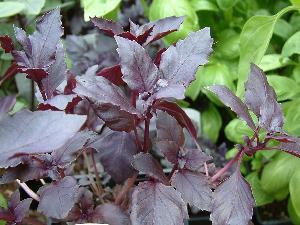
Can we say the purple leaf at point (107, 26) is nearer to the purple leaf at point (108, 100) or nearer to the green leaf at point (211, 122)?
the purple leaf at point (108, 100)

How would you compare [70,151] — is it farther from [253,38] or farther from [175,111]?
[253,38]

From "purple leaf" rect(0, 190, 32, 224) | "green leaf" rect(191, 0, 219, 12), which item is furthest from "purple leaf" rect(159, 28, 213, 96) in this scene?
"green leaf" rect(191, 0, 219, 12)

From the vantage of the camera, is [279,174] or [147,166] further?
[279,174]

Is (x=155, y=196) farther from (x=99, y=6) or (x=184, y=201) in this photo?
(x=99, y=6)

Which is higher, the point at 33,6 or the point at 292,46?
the point at 33,6

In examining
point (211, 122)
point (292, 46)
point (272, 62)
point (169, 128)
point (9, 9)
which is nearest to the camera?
point (169, 128)

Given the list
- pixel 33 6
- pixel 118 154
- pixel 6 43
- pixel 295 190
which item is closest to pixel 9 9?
pixel 33 6

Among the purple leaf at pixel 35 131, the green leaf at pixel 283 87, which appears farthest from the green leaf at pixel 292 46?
the purple leaf at pixel 35 131

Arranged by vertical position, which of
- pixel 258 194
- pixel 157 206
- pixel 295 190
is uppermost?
pixel 157 206

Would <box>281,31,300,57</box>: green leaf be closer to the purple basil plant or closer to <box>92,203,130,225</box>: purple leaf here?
the purple basil plant
